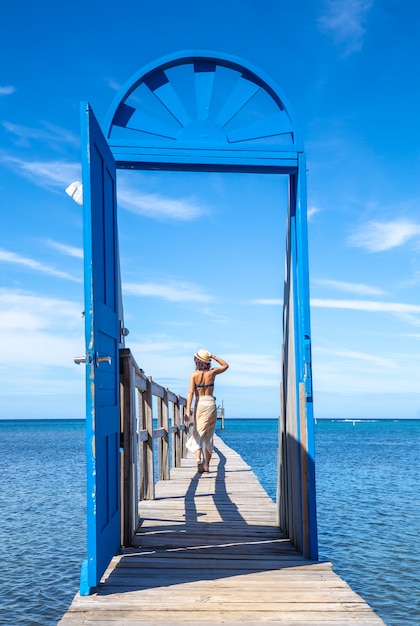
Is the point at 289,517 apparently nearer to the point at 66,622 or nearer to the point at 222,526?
the point at 222,526

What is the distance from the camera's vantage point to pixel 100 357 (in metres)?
3.40

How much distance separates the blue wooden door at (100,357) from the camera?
129 inches

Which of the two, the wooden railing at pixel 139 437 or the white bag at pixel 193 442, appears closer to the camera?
the wooden railing at pixel 139 437

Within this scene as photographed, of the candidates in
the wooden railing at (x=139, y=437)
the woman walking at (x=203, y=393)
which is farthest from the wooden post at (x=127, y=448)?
the woman walking at (x=203, y=393)

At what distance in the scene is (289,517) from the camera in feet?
15.3

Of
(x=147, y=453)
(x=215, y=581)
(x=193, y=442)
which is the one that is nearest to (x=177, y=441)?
(x=193, y=442)

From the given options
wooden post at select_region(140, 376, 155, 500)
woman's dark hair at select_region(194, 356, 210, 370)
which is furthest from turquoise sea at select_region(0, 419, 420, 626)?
woman's dark hair at select_region(194, 356, 210, 370)

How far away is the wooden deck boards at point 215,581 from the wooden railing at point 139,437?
0.99ft

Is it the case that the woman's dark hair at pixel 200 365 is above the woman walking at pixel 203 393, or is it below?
above

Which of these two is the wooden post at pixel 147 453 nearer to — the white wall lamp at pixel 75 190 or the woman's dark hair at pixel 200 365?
the woman's dark hair at pixel 200 365

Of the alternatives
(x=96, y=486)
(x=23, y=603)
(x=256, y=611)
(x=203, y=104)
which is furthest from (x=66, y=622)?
(x=203, y=104)

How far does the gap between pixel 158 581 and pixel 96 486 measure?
2.32 feet

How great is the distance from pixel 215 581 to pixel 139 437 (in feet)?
9.69

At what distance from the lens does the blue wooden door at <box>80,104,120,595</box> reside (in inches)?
129
